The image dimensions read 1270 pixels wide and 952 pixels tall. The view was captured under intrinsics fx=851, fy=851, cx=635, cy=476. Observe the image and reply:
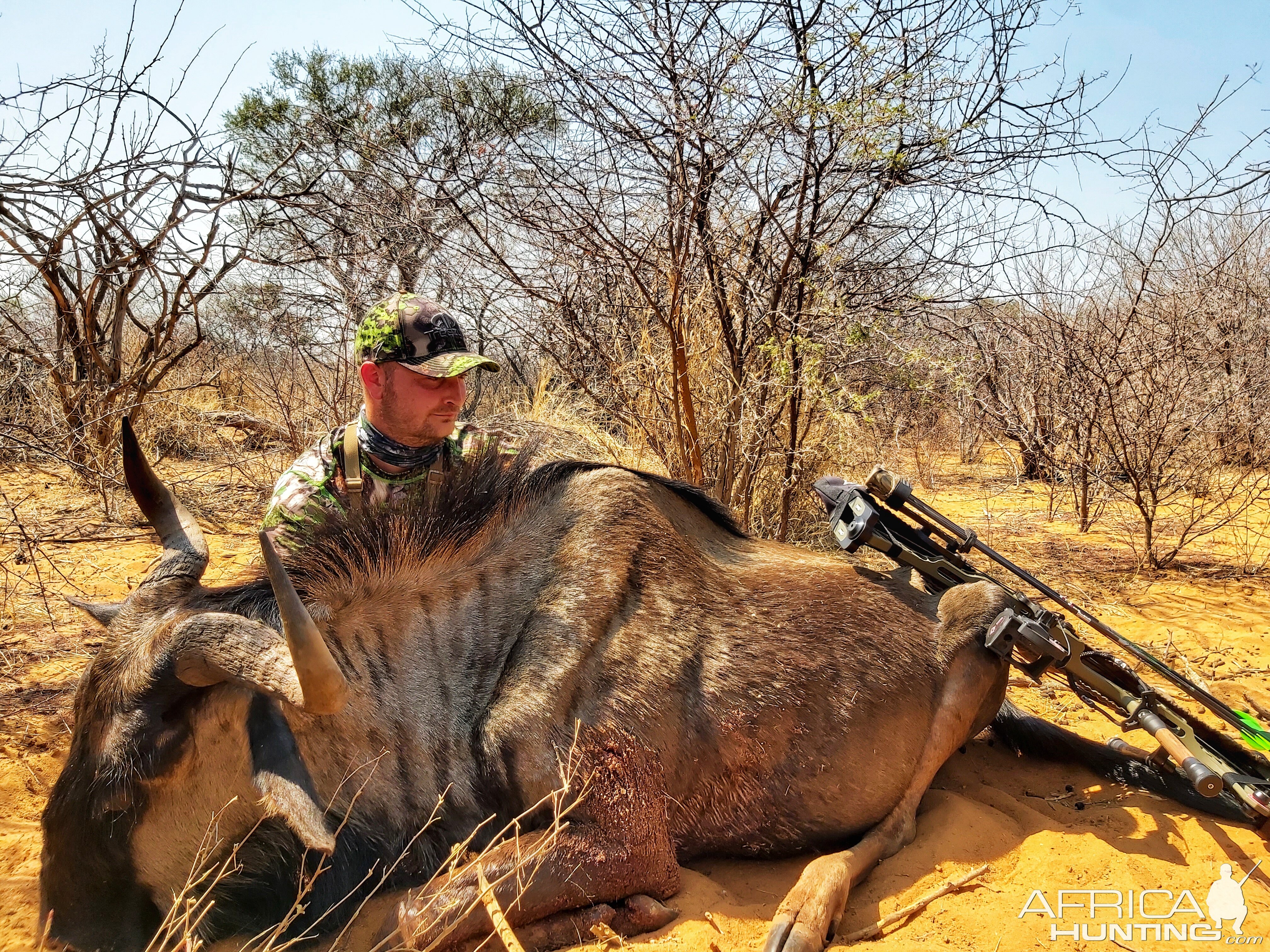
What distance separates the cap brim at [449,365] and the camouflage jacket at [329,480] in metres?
0.31

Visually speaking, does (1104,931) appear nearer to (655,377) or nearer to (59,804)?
(59,804)

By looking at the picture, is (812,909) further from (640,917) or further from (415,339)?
(415,339)

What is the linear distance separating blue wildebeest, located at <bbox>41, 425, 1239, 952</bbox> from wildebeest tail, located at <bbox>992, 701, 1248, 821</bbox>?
0.07m

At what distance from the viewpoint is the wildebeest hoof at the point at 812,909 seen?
2352 mm

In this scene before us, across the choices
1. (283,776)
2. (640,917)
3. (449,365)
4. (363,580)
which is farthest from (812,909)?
(449,365)

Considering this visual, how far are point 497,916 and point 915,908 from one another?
1.23 metres

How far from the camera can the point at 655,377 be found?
Result: 17.1ft

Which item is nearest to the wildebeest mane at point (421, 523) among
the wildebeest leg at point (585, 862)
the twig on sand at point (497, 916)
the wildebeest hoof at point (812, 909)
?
the wildebeest leg at point (585, 862)

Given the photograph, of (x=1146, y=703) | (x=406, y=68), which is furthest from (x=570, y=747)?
(x=406, y=68)

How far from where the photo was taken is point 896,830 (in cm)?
291

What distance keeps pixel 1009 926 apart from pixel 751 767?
857 millimetres

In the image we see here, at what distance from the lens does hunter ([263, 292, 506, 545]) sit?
3570 mm

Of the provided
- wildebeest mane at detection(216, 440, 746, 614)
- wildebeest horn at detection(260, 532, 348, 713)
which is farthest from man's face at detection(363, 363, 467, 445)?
wildebeest horn at detection(260, 532, 348, 713)

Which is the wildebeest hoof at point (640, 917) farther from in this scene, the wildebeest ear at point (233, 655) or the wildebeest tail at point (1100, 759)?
the wildebeest tail at point (1100, 759)
